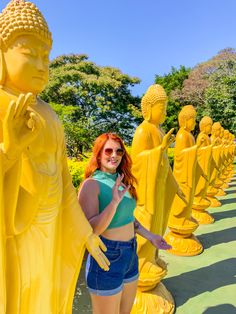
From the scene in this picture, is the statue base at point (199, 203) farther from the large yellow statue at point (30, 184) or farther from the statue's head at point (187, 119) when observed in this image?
the large yellow statue at point (30, 184)

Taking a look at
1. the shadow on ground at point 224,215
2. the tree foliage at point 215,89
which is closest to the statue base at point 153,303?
the shadow on ground at point 224,215

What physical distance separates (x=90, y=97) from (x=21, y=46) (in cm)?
1091

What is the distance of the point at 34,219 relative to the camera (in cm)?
143

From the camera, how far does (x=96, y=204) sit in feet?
6.02

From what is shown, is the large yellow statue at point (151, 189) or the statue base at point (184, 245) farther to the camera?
the statue base at point (184, 245)

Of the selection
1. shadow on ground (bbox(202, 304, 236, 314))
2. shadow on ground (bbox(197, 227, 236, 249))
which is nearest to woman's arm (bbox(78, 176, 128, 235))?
shadow on ground (bbox(202, 304, 236, 314))

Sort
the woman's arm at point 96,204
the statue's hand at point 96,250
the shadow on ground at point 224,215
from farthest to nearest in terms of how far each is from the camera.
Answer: the shadow on ground at point 224,215 < the woman's arm at point 96,204 < the statue's hand at point 96,250

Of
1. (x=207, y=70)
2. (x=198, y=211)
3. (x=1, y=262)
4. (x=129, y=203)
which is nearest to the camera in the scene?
(x=1, y=262)

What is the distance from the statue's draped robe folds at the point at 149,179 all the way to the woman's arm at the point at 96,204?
98 centimetres

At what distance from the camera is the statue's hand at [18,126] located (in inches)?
44.4

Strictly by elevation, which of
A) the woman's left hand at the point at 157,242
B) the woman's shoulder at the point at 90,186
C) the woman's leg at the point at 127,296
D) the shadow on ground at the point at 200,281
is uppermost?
the woman's shoulder at the point at 90,186

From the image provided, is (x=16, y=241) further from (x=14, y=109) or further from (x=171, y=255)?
(x=171, y=255)

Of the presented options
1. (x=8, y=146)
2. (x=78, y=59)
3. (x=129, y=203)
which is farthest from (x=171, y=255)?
(x=78, y=59)

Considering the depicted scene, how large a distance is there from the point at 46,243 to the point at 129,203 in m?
0.66
